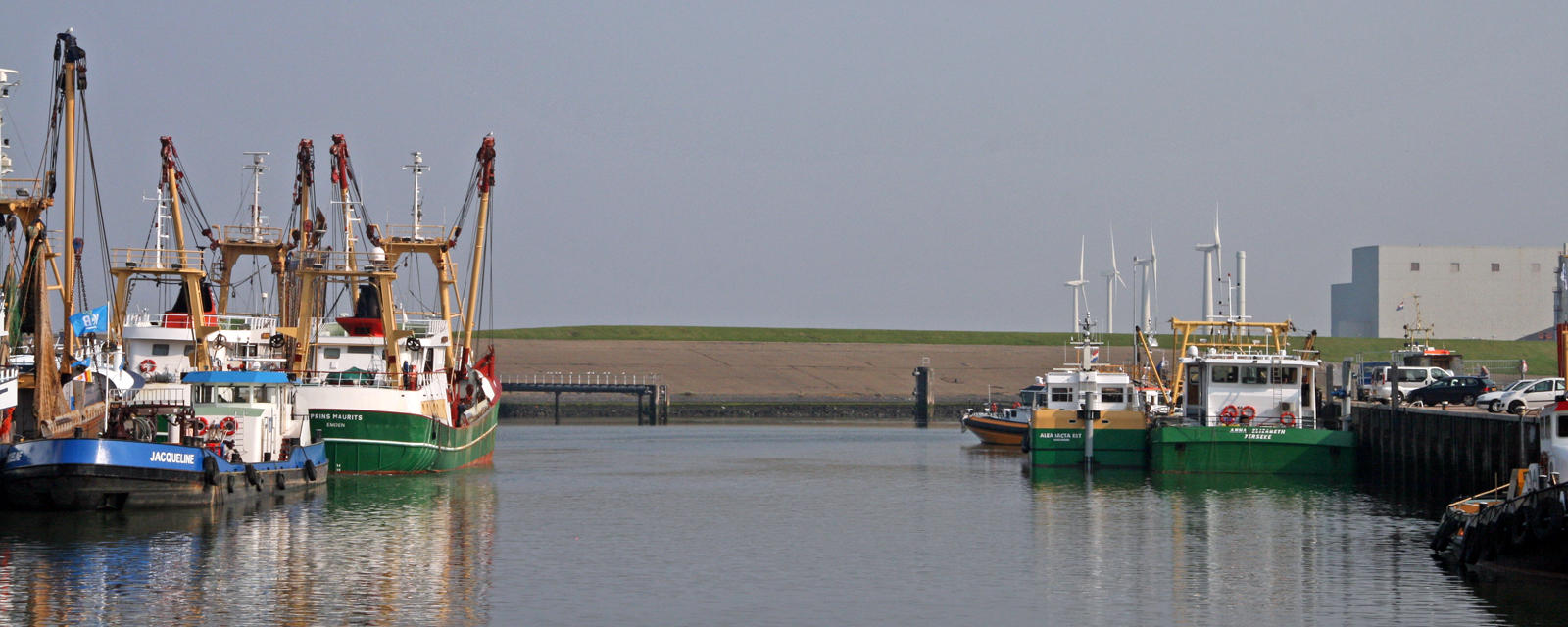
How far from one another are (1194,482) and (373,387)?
27237 mm

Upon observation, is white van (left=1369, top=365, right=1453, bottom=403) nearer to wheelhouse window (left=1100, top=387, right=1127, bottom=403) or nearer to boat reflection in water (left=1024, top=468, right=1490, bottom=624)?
wheelhouse window (left=1100, top=387, right=1127, bottom=403)

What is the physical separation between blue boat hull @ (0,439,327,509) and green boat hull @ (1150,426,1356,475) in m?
31.1

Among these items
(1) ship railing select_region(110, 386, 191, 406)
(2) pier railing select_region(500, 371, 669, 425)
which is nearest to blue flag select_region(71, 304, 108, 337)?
(1) ship railing select_region(110, 386, 191, 406)

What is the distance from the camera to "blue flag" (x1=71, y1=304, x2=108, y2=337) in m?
47.5

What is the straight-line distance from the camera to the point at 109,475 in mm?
40469

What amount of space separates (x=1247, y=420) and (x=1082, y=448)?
659 cm

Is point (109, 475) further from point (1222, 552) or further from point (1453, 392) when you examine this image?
point (1453, 392)

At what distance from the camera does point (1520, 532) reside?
31.3m

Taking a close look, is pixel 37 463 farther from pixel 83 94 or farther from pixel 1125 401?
pixel 1125 401

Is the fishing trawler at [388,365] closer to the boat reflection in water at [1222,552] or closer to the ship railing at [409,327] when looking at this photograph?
the ship railing at [409,327]

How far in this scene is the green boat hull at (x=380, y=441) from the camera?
53.2 metres

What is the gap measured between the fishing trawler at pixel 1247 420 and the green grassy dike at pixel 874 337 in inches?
3761

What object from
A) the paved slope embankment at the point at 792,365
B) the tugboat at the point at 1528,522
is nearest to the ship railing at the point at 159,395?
the tugboat at the point at 1528,522

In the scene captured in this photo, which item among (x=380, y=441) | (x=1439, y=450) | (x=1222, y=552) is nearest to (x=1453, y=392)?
(x=1439, y=450)
